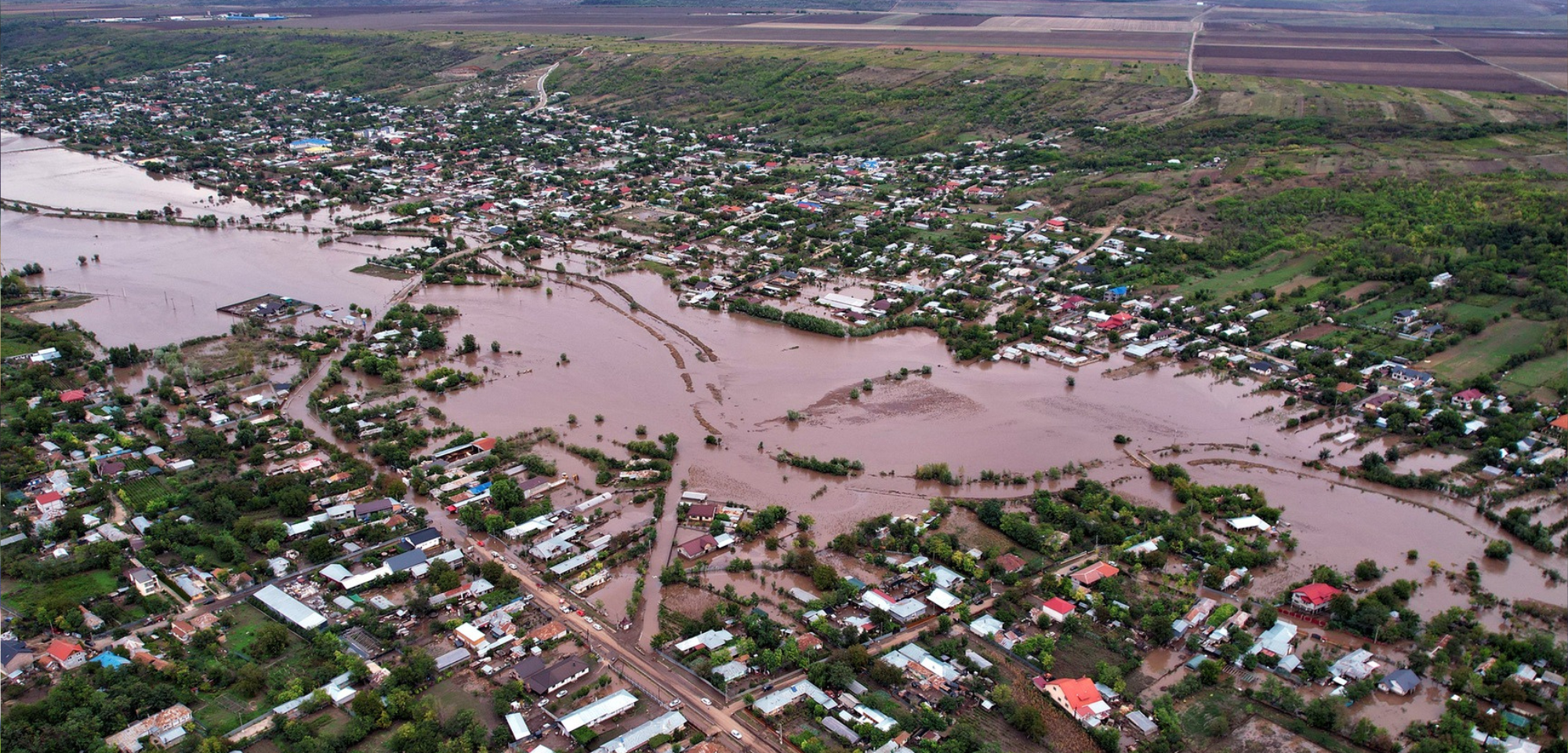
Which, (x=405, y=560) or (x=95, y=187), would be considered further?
(x=95, y=187)

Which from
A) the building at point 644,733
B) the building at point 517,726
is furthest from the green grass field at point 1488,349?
the building at point 517,726

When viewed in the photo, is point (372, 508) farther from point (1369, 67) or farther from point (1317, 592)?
point (1369, 67)

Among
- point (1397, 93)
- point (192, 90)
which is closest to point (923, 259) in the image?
point (1397, 93)

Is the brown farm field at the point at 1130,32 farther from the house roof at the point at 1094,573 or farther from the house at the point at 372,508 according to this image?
the house at the point at 372,508

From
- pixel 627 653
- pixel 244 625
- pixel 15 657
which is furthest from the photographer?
pixel 244 625

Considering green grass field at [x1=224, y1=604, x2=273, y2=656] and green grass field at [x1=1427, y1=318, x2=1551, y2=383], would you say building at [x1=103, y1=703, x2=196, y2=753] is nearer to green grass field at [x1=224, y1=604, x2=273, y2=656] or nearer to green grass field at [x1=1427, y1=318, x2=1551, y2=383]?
green grass field at [x1=224, y1=604, x2=273, y2=656]

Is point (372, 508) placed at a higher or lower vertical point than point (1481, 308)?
lower

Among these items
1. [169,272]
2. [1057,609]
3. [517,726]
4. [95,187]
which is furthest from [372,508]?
[95,187]
